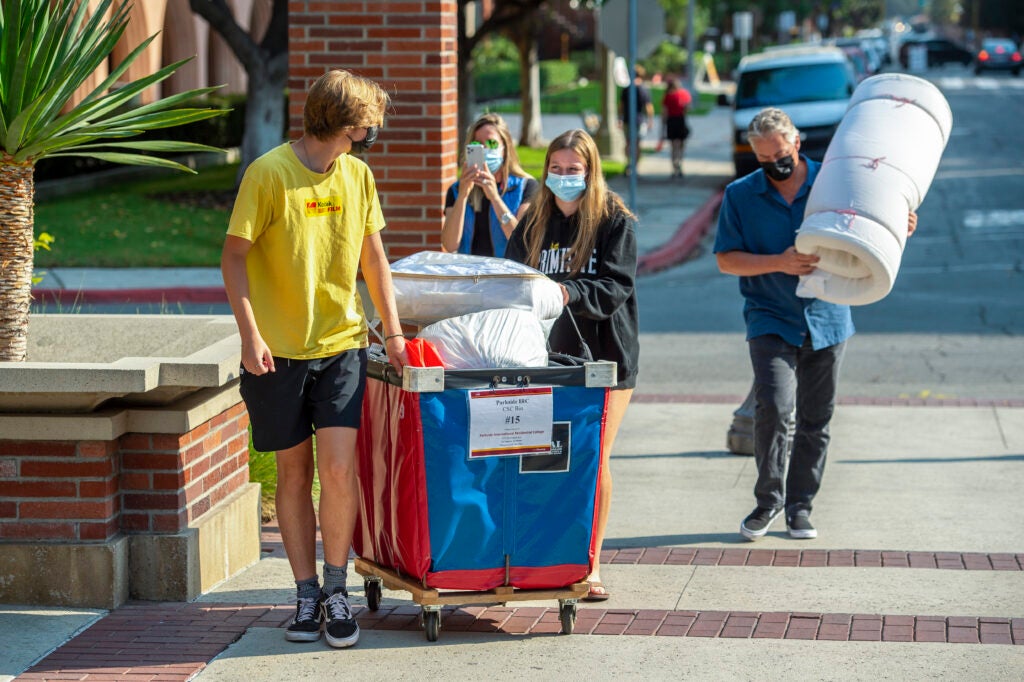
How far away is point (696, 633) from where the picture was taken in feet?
16.5

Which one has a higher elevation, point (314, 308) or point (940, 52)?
point (940, 52)

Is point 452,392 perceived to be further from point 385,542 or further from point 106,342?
point 106,342

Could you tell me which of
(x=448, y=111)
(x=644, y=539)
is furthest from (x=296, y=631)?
(x=448, y=111)

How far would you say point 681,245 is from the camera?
61.2ft

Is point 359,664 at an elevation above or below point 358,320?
below

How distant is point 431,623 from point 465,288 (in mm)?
1152

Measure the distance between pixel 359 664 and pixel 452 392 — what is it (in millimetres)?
934

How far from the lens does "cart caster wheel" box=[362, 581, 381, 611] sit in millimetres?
5328

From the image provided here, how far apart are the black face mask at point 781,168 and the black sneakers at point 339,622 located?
255 centimetres

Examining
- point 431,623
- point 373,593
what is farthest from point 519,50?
point 431,623

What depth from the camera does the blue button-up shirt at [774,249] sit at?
6.20 metres

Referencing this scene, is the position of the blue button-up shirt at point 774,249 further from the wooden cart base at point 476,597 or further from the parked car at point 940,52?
the parked car at point 940,52

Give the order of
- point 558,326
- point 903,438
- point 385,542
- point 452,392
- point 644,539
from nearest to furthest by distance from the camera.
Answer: point 452,392, point 385,542, point 558,326, point 644,539, point 903,438

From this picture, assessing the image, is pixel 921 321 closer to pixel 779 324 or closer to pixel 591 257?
pixel 779 324
